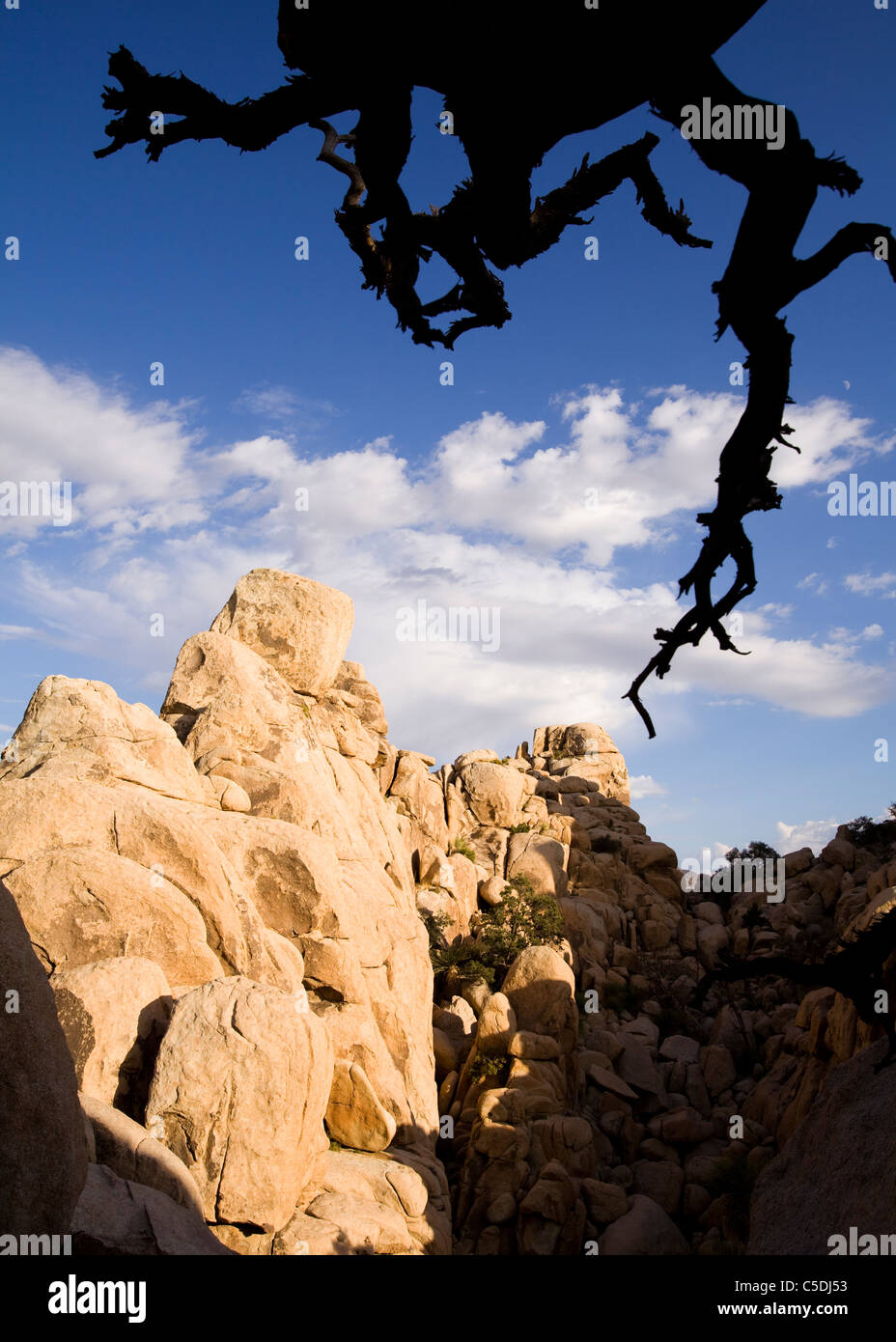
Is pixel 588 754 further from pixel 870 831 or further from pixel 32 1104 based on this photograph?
pixel 32 1104

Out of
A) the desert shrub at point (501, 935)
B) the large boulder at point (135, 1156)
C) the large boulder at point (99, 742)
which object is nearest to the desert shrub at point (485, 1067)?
the desert shrub at point (501, 935)

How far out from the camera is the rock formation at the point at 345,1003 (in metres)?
11.3

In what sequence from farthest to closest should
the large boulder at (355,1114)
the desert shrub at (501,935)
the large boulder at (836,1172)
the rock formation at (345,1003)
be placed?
1. the desert shrub at (501,935)
2. the large boulder at (355,1114)
3. the rock formation at (345,1003)
4. the large boulder at (836,1172)

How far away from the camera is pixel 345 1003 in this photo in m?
20.0

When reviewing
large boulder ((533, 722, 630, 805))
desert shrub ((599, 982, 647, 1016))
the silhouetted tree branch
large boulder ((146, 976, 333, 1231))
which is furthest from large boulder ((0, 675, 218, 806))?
large boulder ((533, 722, 630, 805))

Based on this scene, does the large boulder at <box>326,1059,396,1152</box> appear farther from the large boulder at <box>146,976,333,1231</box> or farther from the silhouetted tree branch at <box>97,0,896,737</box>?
the silhouetted tree branch at <box>97,0,896,737</box>

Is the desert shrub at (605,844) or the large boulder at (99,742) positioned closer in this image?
the large boulder at (99,742)

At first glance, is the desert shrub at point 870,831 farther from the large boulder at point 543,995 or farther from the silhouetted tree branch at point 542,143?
the silhouetted tree branch at point 542,143

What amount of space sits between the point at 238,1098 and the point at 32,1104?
7948mm

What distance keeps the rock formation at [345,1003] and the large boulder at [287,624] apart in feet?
0.37

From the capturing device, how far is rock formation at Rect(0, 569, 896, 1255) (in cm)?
1130

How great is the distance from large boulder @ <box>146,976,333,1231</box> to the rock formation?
0.05m

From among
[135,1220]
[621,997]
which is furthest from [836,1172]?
[621,997]
